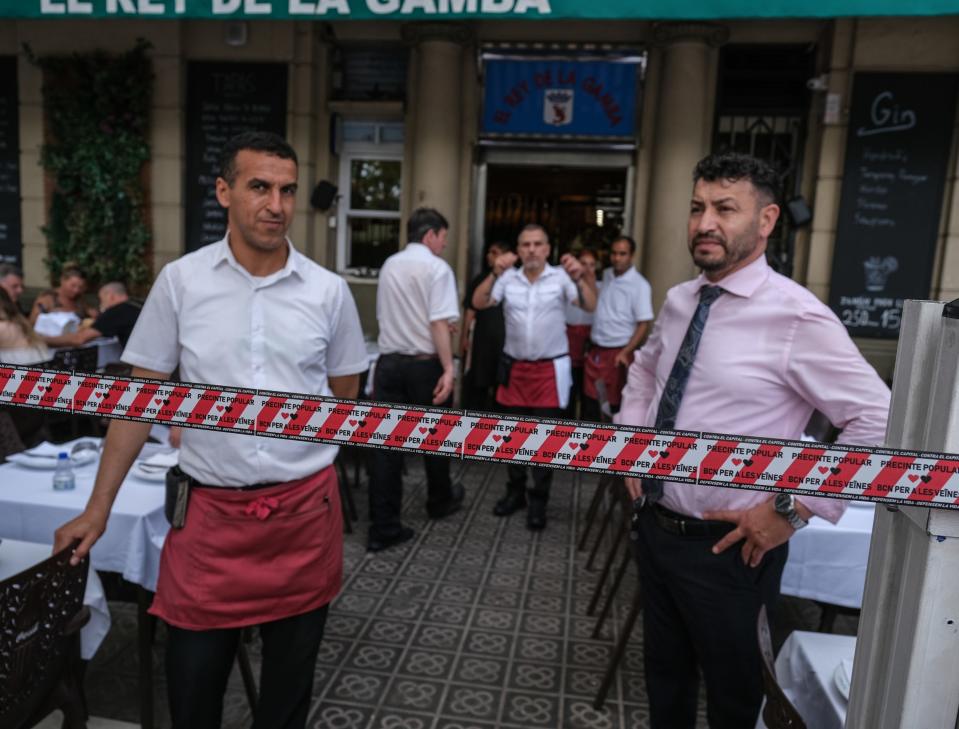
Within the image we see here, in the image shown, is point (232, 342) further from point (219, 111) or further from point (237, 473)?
point (219, 111)

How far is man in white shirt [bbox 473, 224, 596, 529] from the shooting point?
4.93m

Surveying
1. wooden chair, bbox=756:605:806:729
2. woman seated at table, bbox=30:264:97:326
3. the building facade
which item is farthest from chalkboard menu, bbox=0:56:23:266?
wooden chair, bbox=756:605:806:729

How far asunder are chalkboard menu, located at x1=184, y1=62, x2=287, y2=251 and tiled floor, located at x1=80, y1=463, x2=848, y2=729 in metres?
4.56

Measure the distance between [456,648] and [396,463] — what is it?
1400 mm

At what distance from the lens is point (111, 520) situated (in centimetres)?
270

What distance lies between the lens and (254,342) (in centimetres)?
199

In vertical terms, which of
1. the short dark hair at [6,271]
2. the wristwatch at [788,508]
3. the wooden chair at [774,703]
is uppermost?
the short dark hair at [6,271]

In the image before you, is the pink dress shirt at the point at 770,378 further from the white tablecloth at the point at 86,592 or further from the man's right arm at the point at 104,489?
the white tablecloth at the point at 86,592

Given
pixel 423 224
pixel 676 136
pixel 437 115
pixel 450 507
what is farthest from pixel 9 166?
pixel 676 136

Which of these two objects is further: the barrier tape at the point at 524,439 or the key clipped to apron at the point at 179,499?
the key clipped to apron at the point at 179,499

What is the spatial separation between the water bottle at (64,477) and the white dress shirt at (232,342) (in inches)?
46.2

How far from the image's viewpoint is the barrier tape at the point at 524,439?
3.58 ft

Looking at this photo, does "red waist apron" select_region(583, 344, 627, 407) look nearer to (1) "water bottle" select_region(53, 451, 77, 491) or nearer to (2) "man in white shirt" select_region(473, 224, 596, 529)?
(2) "man in white shirt" select_region(473, 224, 596, 529)

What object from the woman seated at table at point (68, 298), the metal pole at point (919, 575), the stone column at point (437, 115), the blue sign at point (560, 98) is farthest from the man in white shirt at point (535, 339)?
the woman seated at table at point (68, 298)
